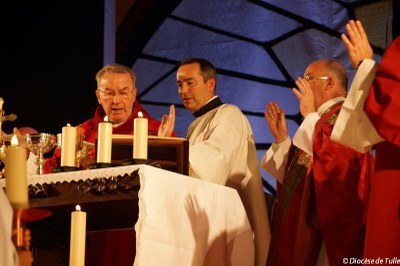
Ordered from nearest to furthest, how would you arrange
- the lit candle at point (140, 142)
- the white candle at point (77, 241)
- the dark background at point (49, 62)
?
the white candle at point (77, 241)
the lit candle at point (140, 142)
the dark background at point (49, 62)

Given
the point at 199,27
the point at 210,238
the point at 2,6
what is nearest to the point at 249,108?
the point at 199,27

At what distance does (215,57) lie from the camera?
8.46m

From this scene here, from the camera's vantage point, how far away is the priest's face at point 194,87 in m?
6.16

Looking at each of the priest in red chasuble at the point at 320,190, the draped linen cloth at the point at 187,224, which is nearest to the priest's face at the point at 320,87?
the priest in red chasuble at the point at 320,190

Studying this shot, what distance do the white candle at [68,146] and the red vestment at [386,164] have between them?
160cm

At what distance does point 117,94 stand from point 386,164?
8.80 feet

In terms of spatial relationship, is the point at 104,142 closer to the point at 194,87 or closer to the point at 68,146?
the point at 68,146

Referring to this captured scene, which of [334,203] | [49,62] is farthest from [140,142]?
[49,62]

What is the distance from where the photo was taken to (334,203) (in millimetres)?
4828

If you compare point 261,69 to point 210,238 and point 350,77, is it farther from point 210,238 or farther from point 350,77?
point 210,238

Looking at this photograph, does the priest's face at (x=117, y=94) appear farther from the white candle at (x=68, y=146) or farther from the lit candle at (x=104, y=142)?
the lit candle at (x=104, y=142)

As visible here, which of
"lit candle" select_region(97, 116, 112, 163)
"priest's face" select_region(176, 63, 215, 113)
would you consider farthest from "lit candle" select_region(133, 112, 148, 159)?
"priest's face" select_region(176, 63, 215, 113)

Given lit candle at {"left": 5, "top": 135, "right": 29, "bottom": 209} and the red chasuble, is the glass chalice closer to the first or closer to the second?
the red chasuble

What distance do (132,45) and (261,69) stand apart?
171 cm
